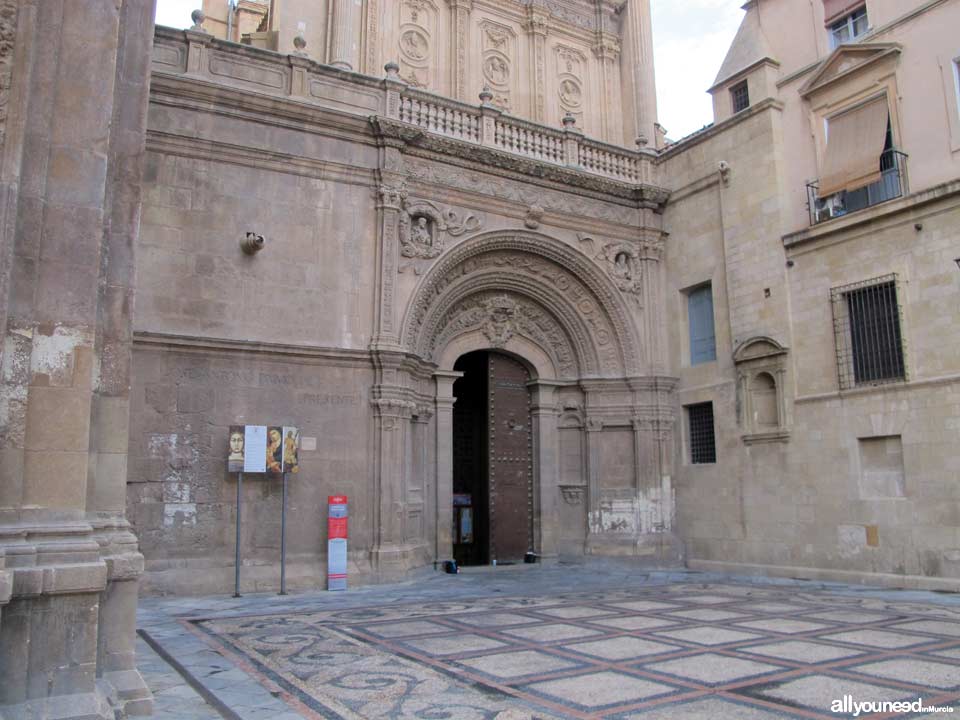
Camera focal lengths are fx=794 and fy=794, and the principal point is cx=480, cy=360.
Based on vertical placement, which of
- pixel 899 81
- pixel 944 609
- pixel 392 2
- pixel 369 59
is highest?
pixel 392 2

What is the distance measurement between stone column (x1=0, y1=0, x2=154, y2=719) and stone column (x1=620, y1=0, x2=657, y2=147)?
49.2ft

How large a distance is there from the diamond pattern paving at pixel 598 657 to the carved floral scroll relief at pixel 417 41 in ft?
36.9

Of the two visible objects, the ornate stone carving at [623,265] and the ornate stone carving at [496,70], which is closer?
the ornate stone carving at [623,265]

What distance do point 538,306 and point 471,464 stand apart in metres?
3.47

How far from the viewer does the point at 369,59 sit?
15.8 m

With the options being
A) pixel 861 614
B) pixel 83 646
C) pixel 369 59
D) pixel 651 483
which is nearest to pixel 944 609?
pixel 861 614

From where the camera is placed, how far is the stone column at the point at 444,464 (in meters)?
13.8

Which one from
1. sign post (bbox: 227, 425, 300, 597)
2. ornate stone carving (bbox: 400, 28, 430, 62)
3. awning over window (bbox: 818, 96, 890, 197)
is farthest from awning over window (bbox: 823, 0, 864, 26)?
sign post (bbox: 227, 425, 300, 597)

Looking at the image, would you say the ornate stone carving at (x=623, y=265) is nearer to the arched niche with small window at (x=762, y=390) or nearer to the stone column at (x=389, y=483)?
the arched niche with small window at (x=762, y=390)

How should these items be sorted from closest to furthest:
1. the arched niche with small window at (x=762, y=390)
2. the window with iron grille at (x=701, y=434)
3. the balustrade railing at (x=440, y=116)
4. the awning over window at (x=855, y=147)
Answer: the awning over window at (x=855, y=147)
the arched niche with small window at (x=762, y=390)
the balustrade railing at (x=440, y=116)
the window with iron grille at (x=701, y=434)

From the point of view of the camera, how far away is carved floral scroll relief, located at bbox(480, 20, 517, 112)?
17422 mm

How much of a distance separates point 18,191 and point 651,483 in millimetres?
12606

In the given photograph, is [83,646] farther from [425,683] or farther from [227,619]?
[227,619]

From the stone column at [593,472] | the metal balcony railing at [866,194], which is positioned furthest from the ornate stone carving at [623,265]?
the metal balcony railing at [866,194]
